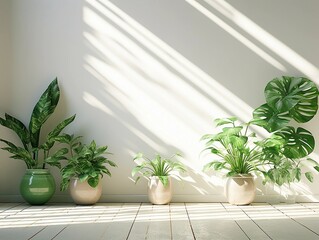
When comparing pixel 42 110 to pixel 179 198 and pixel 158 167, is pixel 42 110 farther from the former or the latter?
pixel 179 198

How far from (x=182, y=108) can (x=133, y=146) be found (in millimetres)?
648

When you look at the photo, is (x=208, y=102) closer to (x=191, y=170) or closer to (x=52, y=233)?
(x=191, y=170)

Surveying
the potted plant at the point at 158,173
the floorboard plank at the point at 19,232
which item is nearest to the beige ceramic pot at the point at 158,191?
the potted plant at the point at 158,173

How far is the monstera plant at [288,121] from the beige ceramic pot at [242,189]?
0.18 metres

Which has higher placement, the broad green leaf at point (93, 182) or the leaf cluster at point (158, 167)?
the leaf cluster at point (158, 167)

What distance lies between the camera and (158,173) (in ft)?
15.1

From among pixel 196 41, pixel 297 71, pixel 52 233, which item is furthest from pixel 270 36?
pixel 52 233

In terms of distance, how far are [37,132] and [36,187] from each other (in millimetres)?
566

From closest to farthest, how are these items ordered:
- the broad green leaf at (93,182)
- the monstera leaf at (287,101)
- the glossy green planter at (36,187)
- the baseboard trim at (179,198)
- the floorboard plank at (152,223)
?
the floorboard plank at (152,223)
the broad green leaf at (93,182)
the glossy green planter at (36,187)
the monstera leaf at (287,101)
the baseboard trim at (179,198)

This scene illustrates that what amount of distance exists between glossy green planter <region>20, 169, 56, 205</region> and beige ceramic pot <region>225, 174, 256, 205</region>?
1.75 m

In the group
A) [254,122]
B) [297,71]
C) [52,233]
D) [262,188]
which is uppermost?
[297,71]

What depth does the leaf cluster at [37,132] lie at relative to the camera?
14.8ft

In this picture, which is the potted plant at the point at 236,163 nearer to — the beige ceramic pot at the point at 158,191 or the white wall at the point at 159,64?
the white wall at the point at 159,64

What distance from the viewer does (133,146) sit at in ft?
15.8
